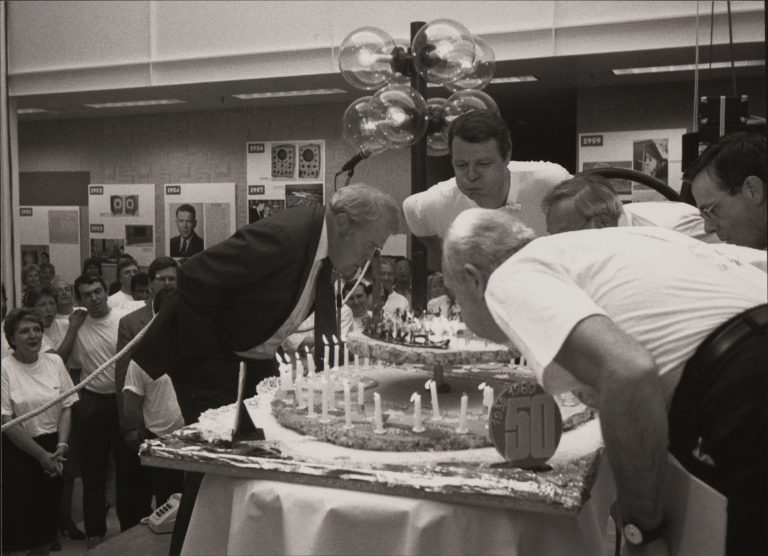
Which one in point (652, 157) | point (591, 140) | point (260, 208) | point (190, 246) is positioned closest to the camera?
point (652, 157)

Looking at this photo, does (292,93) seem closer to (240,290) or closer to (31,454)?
(31,454)

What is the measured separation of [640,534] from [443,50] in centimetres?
225

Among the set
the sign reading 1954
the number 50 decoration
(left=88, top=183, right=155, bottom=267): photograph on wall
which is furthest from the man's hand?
the sign reading 1954

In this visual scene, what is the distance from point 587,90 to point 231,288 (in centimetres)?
461

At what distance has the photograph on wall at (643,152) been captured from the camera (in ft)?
20.5

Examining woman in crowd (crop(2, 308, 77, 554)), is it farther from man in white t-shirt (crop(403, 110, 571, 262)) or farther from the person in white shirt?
man in white t-shirt (crop(403, 110, 571, 262))

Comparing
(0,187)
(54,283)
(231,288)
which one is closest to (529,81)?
(54,283)

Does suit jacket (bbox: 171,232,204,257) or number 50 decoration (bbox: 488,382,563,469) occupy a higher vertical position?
suit jacket (bbox: 171,232,204,257)

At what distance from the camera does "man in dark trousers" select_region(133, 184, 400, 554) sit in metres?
2.41

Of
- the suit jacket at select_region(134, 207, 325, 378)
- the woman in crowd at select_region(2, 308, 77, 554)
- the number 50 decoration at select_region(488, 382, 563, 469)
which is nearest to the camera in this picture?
the number 50 decoration at select_region(488, 382, 563, 469)

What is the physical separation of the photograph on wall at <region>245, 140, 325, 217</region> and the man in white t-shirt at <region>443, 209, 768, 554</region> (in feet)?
18.8

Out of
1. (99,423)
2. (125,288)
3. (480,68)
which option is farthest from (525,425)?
(125,288)

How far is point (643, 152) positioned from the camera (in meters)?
6.33

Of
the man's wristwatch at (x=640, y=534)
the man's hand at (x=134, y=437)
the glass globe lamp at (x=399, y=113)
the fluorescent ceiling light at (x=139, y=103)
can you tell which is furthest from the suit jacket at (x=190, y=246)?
the man's wristwatch at (x=640, y=534)
